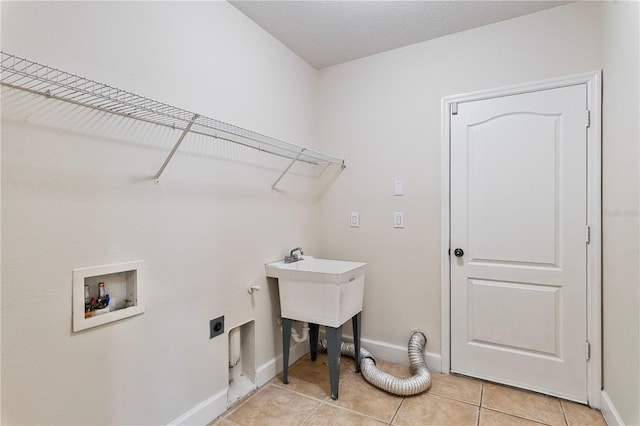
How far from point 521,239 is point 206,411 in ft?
7.14

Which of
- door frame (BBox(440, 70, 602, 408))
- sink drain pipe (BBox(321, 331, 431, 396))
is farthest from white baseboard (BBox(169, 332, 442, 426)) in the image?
door frame (BBox(440, 70, 602, 408))

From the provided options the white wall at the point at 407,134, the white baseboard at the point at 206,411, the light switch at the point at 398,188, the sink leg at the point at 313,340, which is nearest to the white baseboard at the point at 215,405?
the white baseboard at the point at 206,411

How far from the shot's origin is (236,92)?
2020 millimetres

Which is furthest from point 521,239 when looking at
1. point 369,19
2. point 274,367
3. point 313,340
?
point 274,367

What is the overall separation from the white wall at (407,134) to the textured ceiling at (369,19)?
110 millimetres

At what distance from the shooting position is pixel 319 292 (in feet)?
6.63

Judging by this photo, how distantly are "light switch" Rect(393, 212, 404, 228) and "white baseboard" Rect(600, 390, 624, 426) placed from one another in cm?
152

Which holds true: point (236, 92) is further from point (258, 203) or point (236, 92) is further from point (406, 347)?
point (406, 347)

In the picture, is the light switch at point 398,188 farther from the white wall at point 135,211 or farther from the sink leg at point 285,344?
the sink leg at point 285,344

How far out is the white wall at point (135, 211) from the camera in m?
1.12

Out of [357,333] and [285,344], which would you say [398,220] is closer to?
[357,333]

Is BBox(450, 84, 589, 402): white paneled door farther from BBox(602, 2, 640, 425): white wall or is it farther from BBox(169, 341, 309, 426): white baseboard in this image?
BBox(169, 341, 309, 426): white baseboard

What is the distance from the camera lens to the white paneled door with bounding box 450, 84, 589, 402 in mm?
1981

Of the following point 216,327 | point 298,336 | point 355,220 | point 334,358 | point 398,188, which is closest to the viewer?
point 216,327
